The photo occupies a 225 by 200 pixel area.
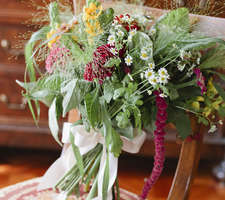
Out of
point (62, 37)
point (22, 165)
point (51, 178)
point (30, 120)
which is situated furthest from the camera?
point (22, 165)

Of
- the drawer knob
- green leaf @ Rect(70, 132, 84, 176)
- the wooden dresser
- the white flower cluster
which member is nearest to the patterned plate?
green leaf @ Rect(70, 132, 84, 176)

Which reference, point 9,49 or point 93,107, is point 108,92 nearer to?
point 93,107

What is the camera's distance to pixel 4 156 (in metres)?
1.78

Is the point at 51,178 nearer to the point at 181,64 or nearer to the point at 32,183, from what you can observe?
the point at 32,183

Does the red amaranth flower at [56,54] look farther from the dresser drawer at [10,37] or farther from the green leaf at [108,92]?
the dresser drawer at [10,37]

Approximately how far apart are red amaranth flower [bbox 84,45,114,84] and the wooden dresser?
90 cm

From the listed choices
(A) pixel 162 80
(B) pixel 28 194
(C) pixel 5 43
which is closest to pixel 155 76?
(A) pixel 162 80

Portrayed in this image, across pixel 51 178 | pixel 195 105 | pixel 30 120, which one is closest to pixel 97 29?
pixel 195 105

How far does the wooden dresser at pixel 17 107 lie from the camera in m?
1.46

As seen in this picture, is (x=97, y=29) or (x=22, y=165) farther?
(x=22, y=165)

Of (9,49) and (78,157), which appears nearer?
(78,157)

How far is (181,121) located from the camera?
70 cm

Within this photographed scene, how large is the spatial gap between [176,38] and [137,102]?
0.13 meters

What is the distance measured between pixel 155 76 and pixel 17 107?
3.50 feet
